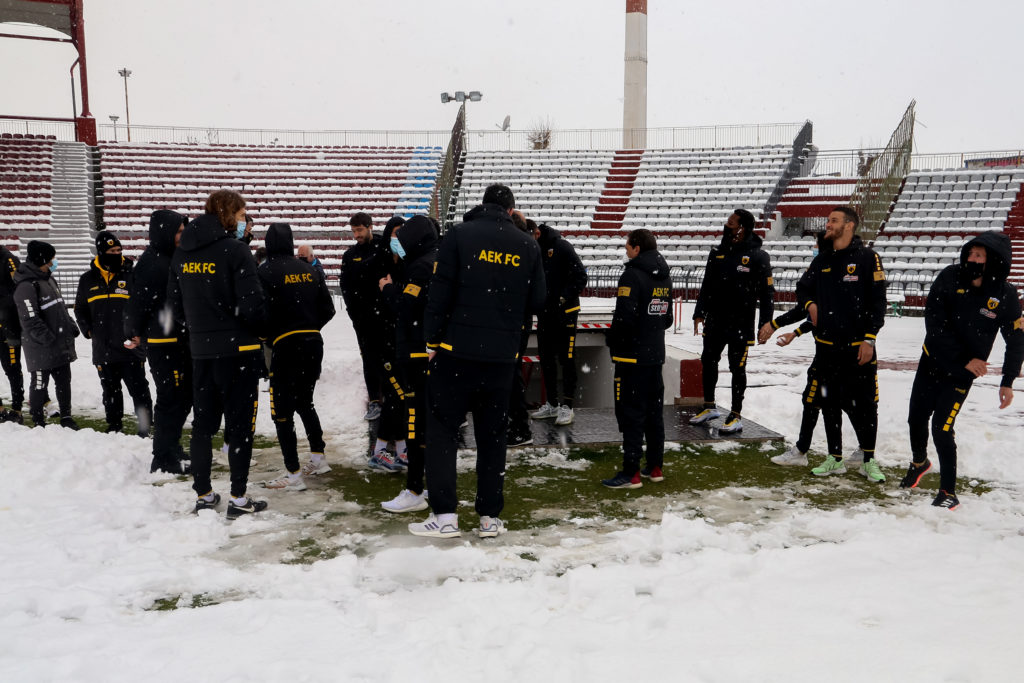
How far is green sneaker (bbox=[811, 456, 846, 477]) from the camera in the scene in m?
5.34

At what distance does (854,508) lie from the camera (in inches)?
182

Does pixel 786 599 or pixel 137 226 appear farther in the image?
pixel 137 226

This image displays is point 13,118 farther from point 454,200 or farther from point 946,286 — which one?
point 946,286

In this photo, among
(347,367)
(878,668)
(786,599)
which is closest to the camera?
(878,668)

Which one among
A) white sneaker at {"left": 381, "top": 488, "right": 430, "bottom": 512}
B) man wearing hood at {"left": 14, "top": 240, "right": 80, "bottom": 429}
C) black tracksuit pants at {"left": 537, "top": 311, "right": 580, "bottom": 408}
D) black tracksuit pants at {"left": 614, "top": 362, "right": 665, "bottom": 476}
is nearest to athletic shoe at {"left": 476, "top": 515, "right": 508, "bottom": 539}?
white sneaker at {"left": 381, "top": 488, "right": 430, "bottom": 512}

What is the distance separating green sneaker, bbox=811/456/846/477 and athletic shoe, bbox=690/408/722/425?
1425mm

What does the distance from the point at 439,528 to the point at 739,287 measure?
11.7 feet

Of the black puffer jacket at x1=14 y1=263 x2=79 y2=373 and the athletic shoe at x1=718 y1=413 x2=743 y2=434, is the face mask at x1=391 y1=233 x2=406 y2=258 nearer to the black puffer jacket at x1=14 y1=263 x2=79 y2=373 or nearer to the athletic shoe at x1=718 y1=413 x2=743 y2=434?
the athletic shoe at x1=718 y1=413 x2=743 y2=434

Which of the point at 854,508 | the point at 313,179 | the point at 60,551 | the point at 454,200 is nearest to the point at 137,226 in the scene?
the point at 313,179

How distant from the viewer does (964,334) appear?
452cm

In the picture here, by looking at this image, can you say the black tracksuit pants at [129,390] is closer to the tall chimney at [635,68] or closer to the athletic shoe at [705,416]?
the athletic shoe at [705,416]

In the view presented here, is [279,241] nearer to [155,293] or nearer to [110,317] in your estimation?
[155,293]

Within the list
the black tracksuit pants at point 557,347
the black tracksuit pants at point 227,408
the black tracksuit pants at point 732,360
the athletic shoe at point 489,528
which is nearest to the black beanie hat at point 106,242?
the black tracksuit pants at point 227,408

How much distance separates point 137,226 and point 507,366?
882 inches
